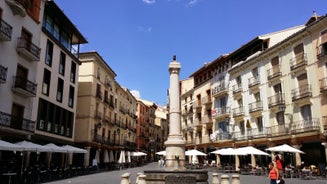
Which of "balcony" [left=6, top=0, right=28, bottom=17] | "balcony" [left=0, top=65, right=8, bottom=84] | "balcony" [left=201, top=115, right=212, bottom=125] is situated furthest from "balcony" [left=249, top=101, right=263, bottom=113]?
"balcony" [left=0, top=65, right=8, bottom=84]

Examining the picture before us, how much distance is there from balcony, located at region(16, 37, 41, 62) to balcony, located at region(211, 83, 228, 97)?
990 inches

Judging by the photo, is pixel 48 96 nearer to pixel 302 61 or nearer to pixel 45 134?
pixel 45 134

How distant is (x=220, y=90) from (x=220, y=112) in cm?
307

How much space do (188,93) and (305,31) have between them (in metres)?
30.6

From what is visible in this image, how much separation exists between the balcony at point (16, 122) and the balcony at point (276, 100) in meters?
22.6

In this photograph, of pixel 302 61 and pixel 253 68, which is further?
pixel 253 68

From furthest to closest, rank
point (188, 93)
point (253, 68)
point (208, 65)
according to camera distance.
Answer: point (188, 93)
point (208, 65)
point (253, 68)

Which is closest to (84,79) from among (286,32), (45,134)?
(45,134)

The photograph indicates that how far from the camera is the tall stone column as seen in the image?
1605 cm

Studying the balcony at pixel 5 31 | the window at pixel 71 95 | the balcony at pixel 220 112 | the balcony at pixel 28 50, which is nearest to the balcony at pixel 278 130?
the balcony at pixel 220 112

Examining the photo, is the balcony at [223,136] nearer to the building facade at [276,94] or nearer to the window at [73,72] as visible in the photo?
the building facade at [276,94]

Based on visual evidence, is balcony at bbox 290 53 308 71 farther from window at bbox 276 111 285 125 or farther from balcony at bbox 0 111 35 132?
balcony at bbox 0 111 35 132

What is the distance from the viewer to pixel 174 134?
16.6m

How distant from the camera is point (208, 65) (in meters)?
48.1
